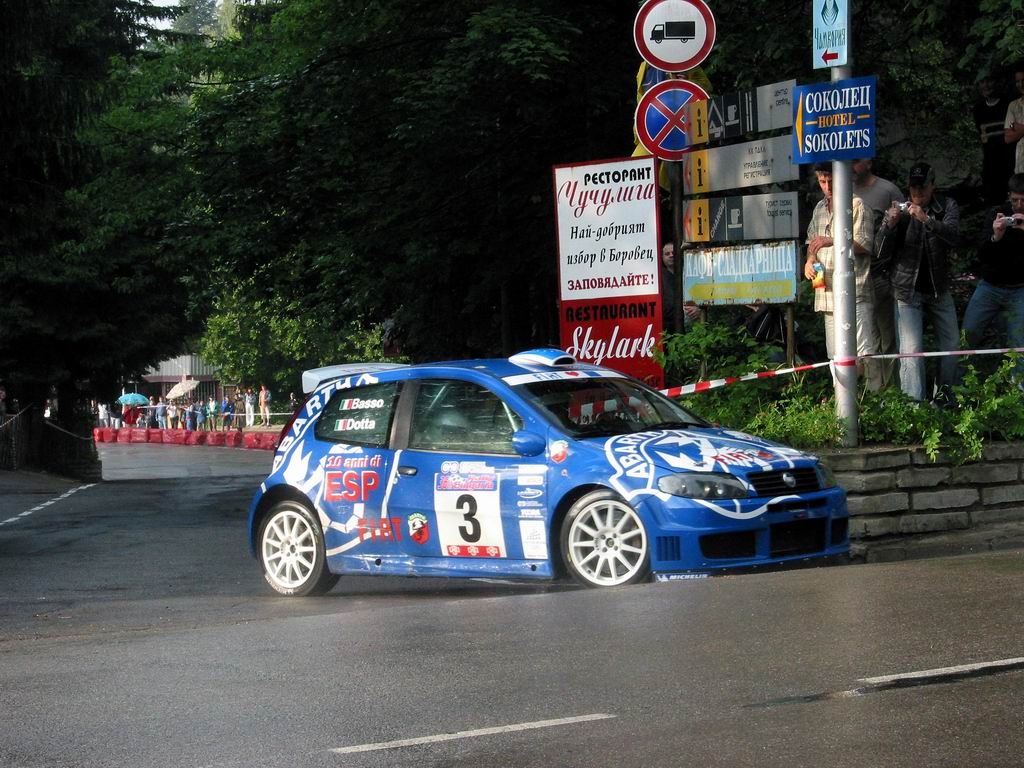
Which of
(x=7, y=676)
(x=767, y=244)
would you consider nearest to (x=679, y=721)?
(x=7, y=676)

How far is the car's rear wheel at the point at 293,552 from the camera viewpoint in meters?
11.9

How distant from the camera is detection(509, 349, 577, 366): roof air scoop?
11695mm

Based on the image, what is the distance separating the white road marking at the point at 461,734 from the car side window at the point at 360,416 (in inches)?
223

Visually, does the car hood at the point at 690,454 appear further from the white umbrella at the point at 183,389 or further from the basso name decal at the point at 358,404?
the white umbrella at the point at 183,389

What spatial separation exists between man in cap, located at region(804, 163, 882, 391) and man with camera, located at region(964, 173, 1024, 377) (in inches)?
33.3

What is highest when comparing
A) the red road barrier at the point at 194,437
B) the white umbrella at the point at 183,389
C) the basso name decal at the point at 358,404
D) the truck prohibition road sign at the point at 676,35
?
the truck prohibition road sign at the point at 676,35

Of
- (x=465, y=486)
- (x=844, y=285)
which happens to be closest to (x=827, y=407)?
(x=844, y=285)

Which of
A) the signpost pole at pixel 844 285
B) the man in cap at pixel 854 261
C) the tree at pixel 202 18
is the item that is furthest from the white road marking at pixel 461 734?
the tree at pixel 202 18

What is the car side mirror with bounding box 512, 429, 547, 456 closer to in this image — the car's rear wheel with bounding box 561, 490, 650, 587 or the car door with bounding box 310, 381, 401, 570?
the car's rear wheel with bounding box 561, 490, 650, 587

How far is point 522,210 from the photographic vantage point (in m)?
22.9

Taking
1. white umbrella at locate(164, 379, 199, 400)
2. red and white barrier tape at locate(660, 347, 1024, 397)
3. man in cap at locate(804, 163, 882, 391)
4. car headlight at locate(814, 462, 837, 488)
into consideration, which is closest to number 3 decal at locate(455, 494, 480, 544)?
car headlight at locate(814, 462, 837, 488)

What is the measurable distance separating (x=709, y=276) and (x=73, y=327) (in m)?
31.9

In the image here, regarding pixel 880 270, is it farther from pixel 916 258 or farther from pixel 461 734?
pixel 461 734

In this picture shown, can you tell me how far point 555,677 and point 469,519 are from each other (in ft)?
13.1
